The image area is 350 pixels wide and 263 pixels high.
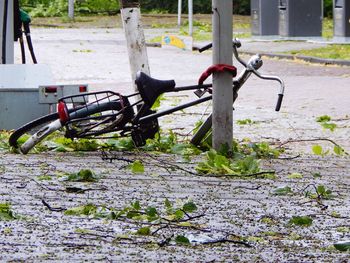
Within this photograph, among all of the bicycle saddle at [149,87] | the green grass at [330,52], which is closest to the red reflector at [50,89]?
the bicycle saddle at [149,87]

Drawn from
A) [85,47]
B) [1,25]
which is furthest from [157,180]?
[85,47]

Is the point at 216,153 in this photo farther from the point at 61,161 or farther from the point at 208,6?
the point at 208,6

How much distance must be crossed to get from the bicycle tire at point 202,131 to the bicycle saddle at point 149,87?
0.71m

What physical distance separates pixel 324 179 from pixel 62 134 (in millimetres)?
2440

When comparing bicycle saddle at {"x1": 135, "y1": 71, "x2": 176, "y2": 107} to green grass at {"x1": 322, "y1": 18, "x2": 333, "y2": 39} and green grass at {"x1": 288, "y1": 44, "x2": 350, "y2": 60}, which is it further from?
green grass at {"x1": 322, "y1": 18, "x2": 333, "y2": 39}

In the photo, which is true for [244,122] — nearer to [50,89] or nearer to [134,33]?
[134,33]

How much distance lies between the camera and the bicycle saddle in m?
7.86

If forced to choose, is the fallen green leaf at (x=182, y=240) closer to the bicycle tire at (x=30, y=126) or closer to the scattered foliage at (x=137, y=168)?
the scattered foliage at (x=137, y=168)

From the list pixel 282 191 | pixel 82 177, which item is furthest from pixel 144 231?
pixel 82 177

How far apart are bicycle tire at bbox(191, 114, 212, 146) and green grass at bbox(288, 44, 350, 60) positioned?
13.8 meters

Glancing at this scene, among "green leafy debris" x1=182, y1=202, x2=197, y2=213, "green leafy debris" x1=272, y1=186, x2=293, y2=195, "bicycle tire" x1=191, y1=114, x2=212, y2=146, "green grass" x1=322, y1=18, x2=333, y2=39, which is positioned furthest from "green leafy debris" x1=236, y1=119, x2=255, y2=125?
"green grass" x1=322, y1=18, x2=333, y2=39

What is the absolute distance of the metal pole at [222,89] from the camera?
8.11 m

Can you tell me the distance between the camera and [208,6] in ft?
160

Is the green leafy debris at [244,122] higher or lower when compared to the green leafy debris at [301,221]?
lower
